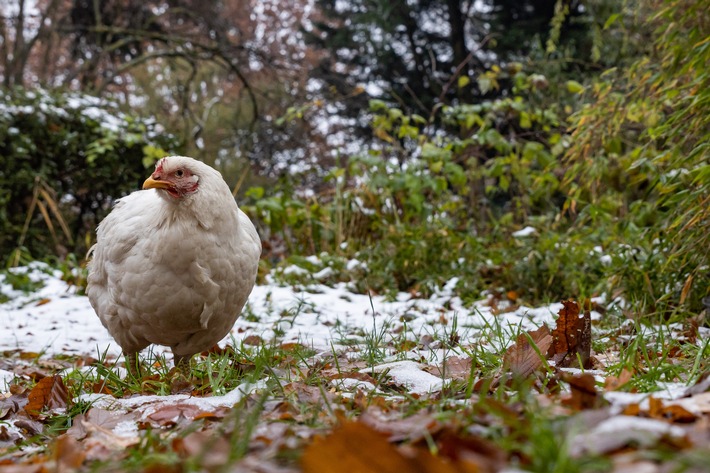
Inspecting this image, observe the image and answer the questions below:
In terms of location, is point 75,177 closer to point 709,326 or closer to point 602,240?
point 602,240

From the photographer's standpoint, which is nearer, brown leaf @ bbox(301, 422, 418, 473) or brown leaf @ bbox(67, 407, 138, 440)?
brown leaf @ bbox(301, 422, 418, 473)

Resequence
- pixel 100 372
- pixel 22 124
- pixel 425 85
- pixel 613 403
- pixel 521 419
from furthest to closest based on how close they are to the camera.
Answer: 1. pixel 425 85
2. pixel 22 124
3. pixel 100 372
4. pixel 613 403
5. pixel 521 419

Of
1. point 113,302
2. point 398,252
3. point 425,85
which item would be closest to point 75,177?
point 398,252

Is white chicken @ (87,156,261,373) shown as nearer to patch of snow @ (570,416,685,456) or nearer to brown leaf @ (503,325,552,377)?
brown leaf @ (503,325,552,377)

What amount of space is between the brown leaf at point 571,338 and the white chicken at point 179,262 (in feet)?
4.13

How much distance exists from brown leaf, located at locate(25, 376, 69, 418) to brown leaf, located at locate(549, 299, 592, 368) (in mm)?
1684

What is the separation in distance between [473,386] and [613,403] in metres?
0.43

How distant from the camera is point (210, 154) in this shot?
11961mm

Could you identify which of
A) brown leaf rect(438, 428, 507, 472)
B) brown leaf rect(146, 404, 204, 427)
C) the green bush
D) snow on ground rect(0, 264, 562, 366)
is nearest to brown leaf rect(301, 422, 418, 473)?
brown leaf rect(438, 428, 507, 472)

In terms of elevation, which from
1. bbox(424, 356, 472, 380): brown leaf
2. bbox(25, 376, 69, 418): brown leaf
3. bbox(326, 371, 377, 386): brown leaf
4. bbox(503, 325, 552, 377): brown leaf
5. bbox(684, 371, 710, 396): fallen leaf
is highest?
bbox(684, 371, 710, 396): fallen leaf

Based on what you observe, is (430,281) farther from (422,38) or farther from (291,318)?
(422,38)

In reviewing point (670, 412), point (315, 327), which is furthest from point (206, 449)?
point (315, 327)

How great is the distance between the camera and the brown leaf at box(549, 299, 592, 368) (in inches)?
90.4

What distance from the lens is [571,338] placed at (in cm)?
234
